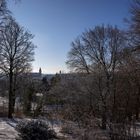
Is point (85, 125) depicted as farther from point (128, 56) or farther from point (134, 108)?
point (128, 56)

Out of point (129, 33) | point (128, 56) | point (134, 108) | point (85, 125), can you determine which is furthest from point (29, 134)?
point (129, 33)

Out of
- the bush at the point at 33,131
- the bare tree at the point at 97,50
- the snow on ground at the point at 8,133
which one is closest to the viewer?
the bush at the point at 33,131

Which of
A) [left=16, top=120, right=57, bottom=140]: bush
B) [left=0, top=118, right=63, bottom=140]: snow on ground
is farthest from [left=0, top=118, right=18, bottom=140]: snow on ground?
[left=16, top=120, right=57, bottom=140]: bush

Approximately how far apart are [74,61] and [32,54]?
17.7 ft

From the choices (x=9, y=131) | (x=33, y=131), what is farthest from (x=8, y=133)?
(x=33, y=131)

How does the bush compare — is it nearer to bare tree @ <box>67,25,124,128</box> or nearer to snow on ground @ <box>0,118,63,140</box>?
snow on ground @ <box>0,118,63,140</box>

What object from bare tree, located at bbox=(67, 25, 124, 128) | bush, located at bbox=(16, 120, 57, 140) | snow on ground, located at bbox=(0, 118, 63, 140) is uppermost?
bare tree, located at bbox=(67, 25, 124, 128)

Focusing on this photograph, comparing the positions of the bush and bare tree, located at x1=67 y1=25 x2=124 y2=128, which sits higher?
bare tree, located at x1=67 y1=25 x2=124 y2=128

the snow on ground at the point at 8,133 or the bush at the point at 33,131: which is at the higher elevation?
the bush at the point at 33,131

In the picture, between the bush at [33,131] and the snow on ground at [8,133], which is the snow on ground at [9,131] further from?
the bush at [33,131]

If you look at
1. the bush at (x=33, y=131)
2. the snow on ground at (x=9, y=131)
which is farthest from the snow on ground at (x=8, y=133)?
the bush at (x=33, y=131)

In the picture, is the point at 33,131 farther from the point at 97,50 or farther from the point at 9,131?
the point at 97,50

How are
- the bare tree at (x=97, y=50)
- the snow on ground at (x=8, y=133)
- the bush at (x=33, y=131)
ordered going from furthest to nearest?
the bare tree at (x=97, y=50) < the snow on ground at (x=8, y=133) < the bush at (x=33, y=131)

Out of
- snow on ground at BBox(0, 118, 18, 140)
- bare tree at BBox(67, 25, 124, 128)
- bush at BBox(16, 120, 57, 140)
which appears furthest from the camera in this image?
bare tree at BBox(67, 25, 124, 128)
